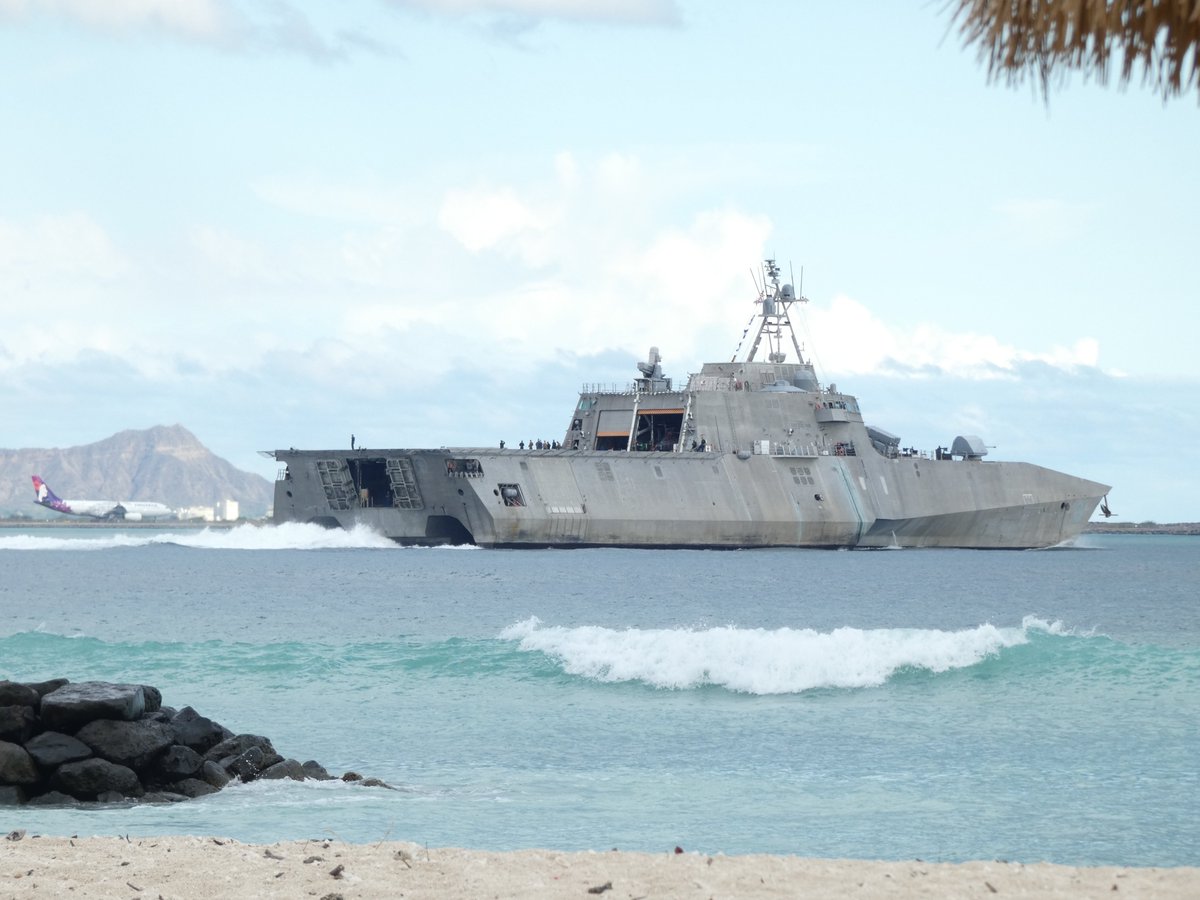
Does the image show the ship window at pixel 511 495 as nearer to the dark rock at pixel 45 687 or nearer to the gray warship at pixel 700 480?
the gray warship at pixel 700 480

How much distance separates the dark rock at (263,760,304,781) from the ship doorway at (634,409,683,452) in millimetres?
48572

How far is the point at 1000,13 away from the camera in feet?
22.2

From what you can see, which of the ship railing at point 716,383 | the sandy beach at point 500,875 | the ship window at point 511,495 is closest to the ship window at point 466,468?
the ship window at point 511,495

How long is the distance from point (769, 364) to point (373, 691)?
46745 millimetres

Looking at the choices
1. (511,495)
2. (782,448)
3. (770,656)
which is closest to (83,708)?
(770,656)

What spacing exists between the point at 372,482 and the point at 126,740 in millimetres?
47149

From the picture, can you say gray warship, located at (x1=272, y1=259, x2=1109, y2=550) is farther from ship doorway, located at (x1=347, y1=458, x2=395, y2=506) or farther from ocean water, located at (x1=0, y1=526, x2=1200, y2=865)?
ocean water, located at (x1=0, y1=526, x2=1200, y2=865)

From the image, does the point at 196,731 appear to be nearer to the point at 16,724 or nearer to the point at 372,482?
the point at 16,724

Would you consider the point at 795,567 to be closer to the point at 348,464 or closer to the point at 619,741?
the point at 348,464

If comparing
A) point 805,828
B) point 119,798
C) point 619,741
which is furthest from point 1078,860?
point 119,798

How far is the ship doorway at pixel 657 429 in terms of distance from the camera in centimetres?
6359

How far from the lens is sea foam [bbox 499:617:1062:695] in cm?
2192

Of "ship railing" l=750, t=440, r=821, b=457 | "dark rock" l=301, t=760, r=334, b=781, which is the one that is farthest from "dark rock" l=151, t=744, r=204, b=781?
"ship railing" l=750, t=440, r=821, b=457

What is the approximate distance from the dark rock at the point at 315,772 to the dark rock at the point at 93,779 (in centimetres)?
153
